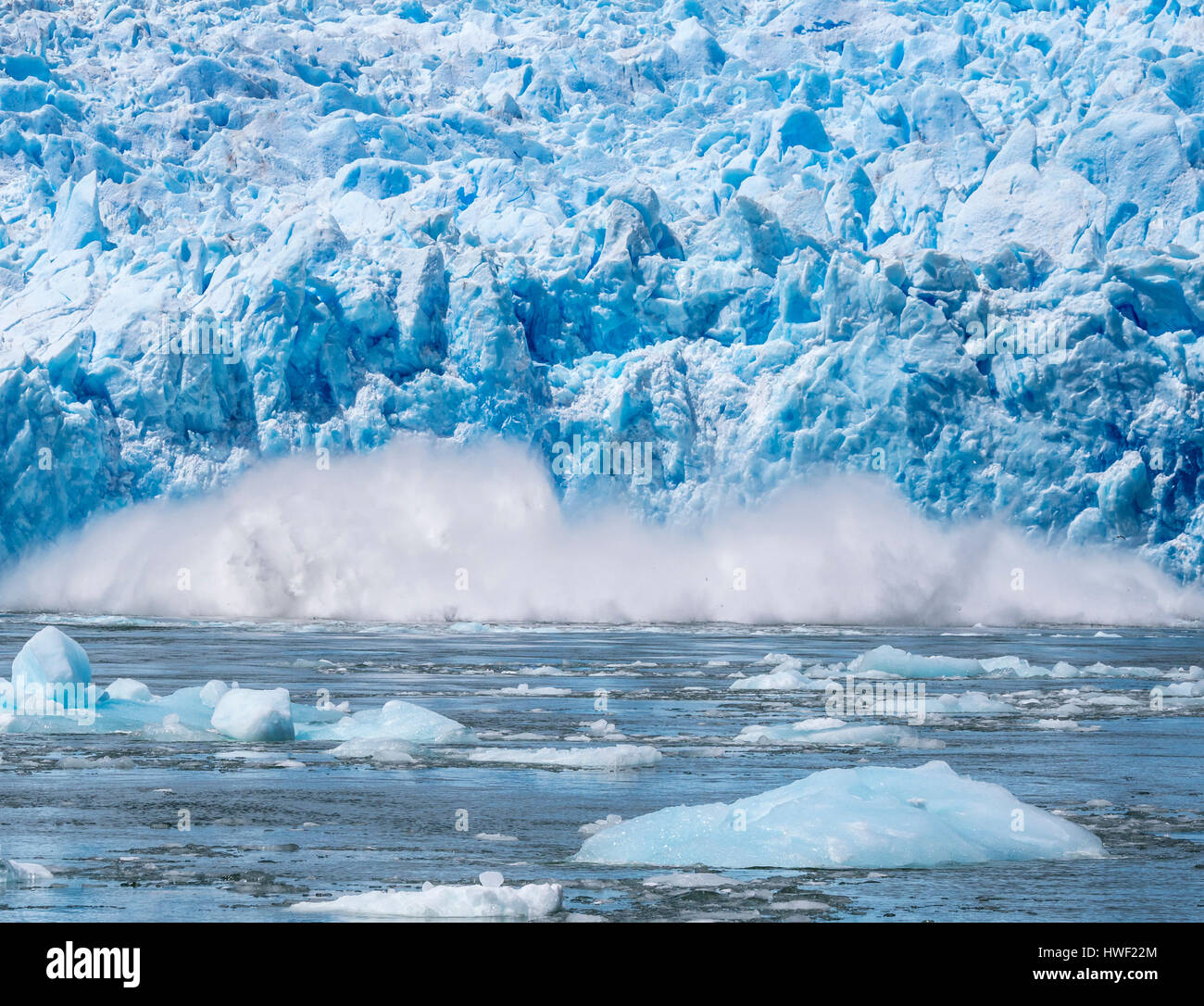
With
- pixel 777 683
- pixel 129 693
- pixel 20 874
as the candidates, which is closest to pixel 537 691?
pixel 777 683

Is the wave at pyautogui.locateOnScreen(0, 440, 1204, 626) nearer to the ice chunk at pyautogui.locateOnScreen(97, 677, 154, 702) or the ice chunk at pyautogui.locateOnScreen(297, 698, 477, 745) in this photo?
the ice chunk at pyautogui.locateOnScreen(97, 677, 154, 702)

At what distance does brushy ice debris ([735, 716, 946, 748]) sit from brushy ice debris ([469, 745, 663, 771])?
1.95 metres

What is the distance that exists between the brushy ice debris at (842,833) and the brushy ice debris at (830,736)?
5586 millimetres

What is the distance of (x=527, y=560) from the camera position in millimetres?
47406

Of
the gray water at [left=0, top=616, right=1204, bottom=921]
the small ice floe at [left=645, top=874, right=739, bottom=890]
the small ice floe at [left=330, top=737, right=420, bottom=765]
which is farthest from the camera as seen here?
the small ice floe at [left=330, top=737, right=420, bottom=765]

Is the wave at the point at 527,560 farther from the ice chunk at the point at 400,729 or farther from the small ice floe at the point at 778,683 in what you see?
the ice chunk at the point at 400,729

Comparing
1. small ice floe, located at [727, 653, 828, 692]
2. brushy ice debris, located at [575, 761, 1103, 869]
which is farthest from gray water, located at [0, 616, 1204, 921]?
small ice floe, located at [727, 653, 828, 692]

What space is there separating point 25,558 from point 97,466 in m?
3.68

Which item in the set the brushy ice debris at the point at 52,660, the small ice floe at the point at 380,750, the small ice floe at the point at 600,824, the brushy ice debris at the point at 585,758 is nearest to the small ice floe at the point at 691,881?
the small ice floe at the point at 600,824

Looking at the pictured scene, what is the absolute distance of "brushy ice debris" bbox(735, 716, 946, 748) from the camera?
52.9 ft

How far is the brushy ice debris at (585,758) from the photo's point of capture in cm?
1399

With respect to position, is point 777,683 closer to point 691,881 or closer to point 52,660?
point 52,660
